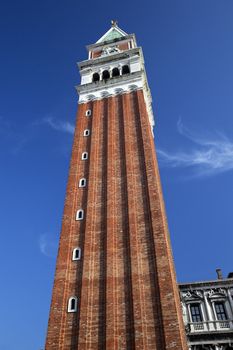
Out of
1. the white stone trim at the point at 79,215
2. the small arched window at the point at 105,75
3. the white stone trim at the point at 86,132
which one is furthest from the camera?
the small arched window at the point at 105,75

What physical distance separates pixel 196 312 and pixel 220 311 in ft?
6.42

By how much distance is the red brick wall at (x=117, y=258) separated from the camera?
17453mm

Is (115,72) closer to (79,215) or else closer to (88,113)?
(88,113)

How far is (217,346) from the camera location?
24500mm

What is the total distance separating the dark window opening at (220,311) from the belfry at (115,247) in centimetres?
850

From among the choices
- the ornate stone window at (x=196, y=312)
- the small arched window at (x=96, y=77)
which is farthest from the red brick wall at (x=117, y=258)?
the small arched window at (x=96, y=77)

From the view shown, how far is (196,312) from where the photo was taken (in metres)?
27.2

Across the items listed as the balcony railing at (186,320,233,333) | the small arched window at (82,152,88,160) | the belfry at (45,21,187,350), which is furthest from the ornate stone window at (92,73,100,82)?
the balcony railing at (186,320,233,333)

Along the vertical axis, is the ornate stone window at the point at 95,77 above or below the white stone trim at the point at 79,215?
above

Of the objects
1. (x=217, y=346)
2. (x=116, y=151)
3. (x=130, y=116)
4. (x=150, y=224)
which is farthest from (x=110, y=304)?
(x=130, y=116)

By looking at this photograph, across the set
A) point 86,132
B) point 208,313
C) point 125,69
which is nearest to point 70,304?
point 208,313

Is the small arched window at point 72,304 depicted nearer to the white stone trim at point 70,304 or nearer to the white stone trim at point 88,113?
the white stone trim at point 70,304

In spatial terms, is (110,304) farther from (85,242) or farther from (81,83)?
(81,83)

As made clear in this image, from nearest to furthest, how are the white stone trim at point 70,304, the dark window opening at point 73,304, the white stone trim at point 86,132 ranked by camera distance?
the white stone trim at point 70,304 < the dark window opening at point 73,304 < the white stone trim at point 86,132
